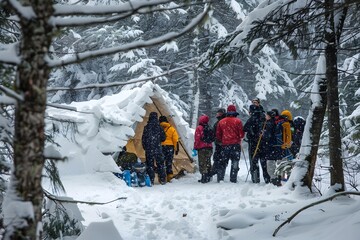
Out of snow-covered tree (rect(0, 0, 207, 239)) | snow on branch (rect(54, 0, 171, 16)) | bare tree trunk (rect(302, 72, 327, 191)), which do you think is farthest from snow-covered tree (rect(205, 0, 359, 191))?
snow-covered tree (rect(0, 0, 207, 239))

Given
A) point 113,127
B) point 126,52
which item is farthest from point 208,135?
point 126,52

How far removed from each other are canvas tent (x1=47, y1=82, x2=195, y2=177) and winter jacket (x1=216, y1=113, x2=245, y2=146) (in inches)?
101

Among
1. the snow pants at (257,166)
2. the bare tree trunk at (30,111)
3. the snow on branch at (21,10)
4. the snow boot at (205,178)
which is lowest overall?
the snow boot at (205,178)

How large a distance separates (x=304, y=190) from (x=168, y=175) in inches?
223

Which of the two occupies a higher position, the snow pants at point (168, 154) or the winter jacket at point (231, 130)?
the winter jacket at point (231, 130)

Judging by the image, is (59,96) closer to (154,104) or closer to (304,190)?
(154,104)

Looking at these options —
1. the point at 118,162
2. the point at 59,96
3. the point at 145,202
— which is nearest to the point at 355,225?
the point at 145,202

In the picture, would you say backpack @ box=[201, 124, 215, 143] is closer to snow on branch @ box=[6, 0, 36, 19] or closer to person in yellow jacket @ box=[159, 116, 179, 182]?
person in yellow jacket @ box=[159, 116, 179, 182]

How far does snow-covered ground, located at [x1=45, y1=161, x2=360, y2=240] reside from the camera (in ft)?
15.9

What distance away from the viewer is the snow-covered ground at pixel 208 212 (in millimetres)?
4836

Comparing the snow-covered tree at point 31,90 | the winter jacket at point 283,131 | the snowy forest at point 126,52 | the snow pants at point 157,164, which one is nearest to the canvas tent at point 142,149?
the snow pants at point 157,164

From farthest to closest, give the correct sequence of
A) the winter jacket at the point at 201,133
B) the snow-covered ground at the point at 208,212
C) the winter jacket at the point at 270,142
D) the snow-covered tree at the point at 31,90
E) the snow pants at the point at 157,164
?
the winter jacket at the point at 201,133, the snow pants at the point at 157,164, the winter jacket at the point at 270,142, the snow-covered ground at the point at 208,212, the snow-covered tree at the point at 31,90

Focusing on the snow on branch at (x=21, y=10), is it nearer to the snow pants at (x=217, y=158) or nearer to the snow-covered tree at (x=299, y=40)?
the snow-covered tree at (x=299, y=40)

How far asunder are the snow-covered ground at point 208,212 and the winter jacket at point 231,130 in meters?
1.21
